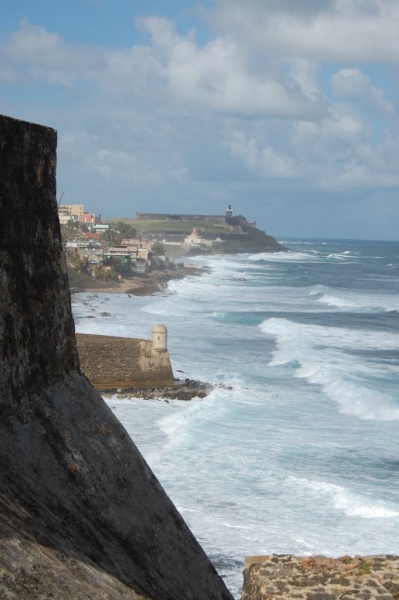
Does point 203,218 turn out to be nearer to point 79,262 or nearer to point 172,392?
point 79,262

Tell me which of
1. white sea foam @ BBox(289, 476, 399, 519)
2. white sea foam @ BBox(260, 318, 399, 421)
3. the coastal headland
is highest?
the coastal headland

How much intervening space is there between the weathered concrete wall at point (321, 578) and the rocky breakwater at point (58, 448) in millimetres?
3758

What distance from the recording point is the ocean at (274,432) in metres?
13.6

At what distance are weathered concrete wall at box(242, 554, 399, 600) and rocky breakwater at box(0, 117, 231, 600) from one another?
3758 millimetres

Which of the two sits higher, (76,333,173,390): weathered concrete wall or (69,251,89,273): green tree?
(69,251,89,273): green tree

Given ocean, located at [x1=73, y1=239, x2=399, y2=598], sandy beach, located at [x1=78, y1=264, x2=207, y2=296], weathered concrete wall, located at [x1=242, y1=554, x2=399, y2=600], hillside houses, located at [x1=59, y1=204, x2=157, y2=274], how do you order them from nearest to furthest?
weathered concrete wall, located at [x1=242, y1=554, x2=399, y2=600]
ocean, located at [x1=73, y1=239, x2=399, y2=598]
sandy beach, located at [x1=78, y1=264, x2=207, y2=296]
hillside houses, located at [x1=59, y1=204, x2=157, y2=274]

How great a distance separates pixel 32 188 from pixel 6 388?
1.03 metres

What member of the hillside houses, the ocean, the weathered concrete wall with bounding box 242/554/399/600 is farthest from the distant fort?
the weathered concrete wall with bounding box 242/554/399/600

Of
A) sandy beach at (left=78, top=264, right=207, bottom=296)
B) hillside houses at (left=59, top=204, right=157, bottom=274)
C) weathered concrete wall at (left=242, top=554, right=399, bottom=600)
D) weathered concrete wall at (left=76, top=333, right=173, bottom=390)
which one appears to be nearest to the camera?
weathered concrete wall at (left=242, top=554, right=399, bottom=600)

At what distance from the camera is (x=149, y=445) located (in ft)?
58.7

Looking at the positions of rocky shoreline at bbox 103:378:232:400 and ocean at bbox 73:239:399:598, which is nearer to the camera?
ocean at bbox 73:239:399:598

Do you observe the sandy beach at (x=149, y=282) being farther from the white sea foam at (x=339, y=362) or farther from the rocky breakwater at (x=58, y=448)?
the rocky breakwater at (x=58, y=448)

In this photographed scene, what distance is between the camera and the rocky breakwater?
3.85 metres

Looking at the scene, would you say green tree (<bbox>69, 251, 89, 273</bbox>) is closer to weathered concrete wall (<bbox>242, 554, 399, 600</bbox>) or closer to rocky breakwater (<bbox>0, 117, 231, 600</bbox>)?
weathered concrete wall (<bbox>242, 554, 399, 600</bbox>)
